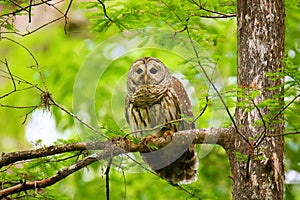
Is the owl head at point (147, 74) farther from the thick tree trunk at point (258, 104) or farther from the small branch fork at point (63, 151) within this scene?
the small branch fork at point (63, 151)

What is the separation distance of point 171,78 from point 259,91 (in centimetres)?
210

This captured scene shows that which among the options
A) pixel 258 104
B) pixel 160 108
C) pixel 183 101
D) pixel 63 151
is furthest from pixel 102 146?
pixel 183 101

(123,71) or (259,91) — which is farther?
(123,71)

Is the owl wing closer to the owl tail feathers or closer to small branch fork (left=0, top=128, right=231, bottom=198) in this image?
the owl tail feathers

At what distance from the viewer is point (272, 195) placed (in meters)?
4.05

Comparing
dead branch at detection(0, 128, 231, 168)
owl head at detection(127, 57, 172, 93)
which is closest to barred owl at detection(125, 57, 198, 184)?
owl head at detection(127, 57, 172, 93)

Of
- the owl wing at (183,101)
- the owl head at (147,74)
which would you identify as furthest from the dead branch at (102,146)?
the owl head at (147,74)

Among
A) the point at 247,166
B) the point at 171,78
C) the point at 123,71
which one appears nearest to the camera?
the point at 247,166

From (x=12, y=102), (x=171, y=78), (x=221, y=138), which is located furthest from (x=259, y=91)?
(x=12, y=102)

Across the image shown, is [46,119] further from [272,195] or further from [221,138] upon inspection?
[272,195]

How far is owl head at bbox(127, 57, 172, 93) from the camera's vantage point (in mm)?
6098

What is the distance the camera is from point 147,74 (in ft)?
20.1

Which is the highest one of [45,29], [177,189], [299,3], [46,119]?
[45,29]

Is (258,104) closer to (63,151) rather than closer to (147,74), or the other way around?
(63,151)
